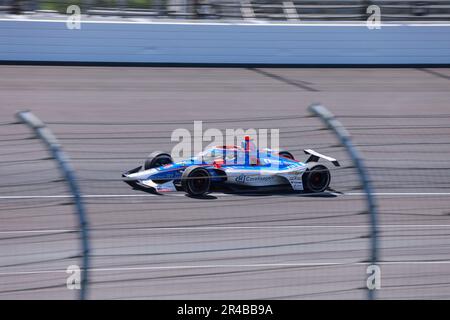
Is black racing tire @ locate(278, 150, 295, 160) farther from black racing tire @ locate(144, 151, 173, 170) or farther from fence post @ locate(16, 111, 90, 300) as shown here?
fence post @ locate(16, 111, 90, 300)

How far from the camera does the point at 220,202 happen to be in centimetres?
977

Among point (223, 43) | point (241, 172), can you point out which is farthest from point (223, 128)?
point (223, 43)

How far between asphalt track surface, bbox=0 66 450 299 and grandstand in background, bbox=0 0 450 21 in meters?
1.45

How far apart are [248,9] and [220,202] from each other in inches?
388

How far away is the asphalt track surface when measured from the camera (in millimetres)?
6566

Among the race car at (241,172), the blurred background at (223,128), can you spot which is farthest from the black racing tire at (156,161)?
the blurred background at (223,128)

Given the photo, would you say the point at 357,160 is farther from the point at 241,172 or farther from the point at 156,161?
the point at 156,161

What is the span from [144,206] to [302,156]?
323 centimetres

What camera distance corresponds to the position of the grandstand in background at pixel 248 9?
17.7 metres

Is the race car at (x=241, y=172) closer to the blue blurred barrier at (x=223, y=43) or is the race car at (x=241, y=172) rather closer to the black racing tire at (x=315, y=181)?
the black racing tire at (x=315, y=181)

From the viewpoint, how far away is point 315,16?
741 inches

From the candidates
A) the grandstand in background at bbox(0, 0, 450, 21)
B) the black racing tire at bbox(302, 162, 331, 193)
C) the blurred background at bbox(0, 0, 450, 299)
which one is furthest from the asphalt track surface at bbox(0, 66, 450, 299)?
the grandstand in background at bbox(0, 0, 450, 21)
